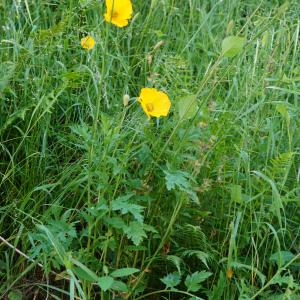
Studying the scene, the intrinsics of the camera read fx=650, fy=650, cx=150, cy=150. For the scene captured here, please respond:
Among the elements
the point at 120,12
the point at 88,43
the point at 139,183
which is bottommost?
the point at 139,183

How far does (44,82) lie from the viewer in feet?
6.59

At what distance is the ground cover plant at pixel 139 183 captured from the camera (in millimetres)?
1524

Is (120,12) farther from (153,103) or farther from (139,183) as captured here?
(139,183)

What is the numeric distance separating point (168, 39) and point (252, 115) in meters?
0.68

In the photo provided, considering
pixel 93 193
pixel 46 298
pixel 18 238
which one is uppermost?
pixel 93 193

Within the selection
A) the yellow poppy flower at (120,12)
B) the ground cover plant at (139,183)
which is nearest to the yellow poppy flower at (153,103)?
the ground cover plant at (139,183)

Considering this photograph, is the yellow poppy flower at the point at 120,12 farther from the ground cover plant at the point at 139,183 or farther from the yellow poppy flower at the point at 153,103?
the yellow poppy flower at the point at 153,103

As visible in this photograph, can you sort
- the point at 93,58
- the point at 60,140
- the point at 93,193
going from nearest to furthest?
the point at 93,193 < the point at 60,140 < the point at 93,58

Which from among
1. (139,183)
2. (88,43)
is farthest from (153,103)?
(88,43)

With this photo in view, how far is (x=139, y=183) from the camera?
5.29 feet

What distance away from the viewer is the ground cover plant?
152cm

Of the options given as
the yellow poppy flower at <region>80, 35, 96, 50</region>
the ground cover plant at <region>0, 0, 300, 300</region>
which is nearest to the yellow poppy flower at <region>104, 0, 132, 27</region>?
the ground cover plant at <region>0, 0, 300, 300</region>

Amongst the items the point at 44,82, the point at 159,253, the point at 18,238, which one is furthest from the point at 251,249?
the point at 44,82

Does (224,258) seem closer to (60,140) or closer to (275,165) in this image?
(275,165)
